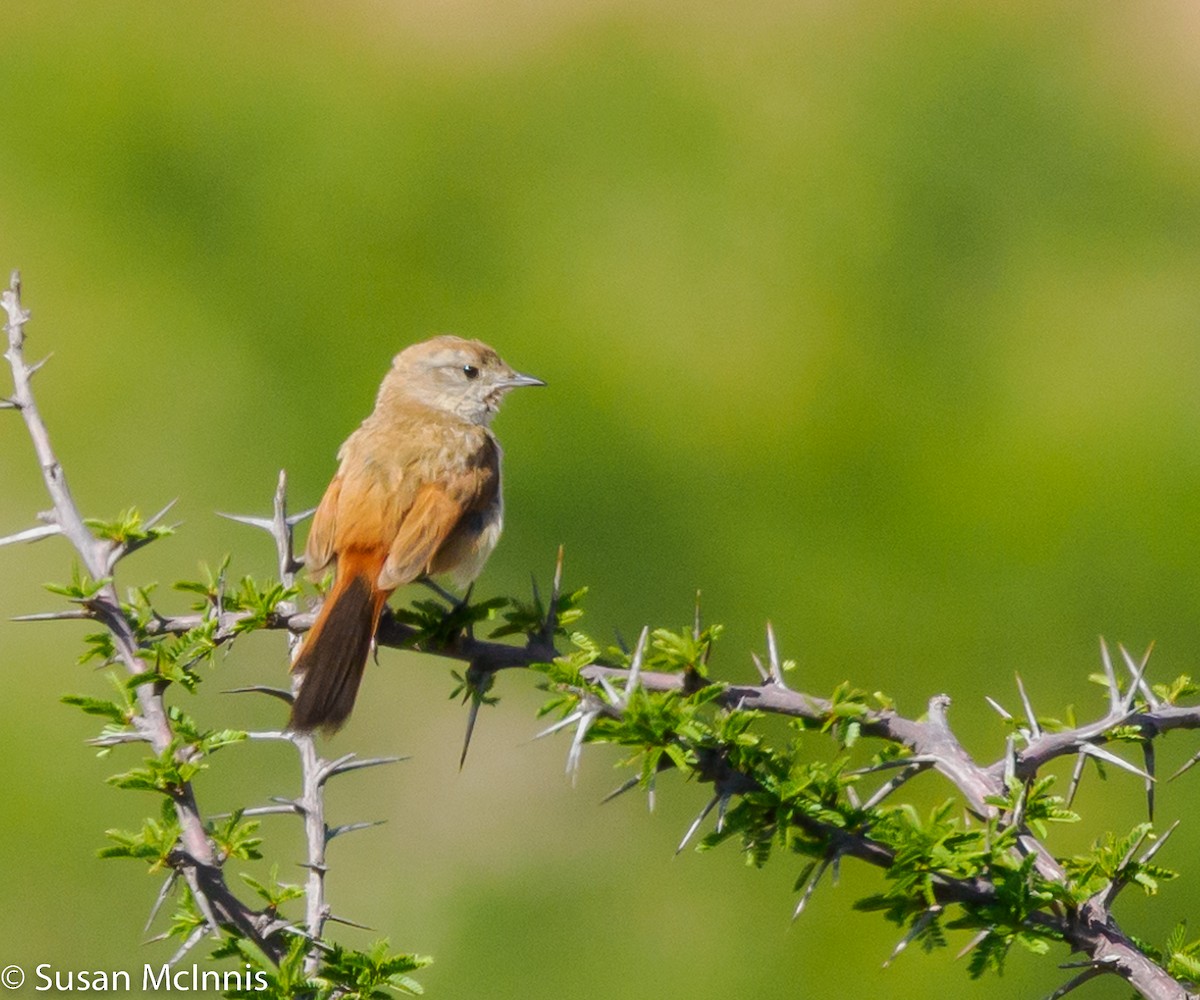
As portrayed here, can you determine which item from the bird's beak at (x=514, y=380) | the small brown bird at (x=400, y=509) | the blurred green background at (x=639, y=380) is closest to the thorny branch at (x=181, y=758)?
the small brown bird at (x=400, y=509)

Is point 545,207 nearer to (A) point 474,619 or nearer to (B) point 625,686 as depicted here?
(A) point 474,619

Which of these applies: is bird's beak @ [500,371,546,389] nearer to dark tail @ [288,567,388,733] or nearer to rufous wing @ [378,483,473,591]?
rufous wing @ [378,483,473,591]

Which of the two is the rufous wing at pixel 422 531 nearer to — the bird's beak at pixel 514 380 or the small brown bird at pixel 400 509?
the small brown bird at pixel 400 509

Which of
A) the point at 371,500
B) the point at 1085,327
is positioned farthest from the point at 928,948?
the point at 1085,327

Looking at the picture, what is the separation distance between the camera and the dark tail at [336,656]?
3389 millimetres

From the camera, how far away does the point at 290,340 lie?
285 inches

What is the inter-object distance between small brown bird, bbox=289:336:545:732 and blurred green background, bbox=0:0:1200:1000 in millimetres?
1348

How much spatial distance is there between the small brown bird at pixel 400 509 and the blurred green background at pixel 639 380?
1.35 metres

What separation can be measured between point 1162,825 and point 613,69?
15.2ft

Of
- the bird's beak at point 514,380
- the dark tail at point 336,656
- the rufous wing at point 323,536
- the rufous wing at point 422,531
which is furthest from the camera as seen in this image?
the bird's beak at point 514,380

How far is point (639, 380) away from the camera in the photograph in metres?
7.25

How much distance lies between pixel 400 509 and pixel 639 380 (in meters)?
3.02

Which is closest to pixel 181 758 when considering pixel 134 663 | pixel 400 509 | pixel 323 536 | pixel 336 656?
pixel 134 663

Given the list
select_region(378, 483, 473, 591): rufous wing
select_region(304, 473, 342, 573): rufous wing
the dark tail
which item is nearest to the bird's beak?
select_region(378, 483, 473, 591): rufous wing
